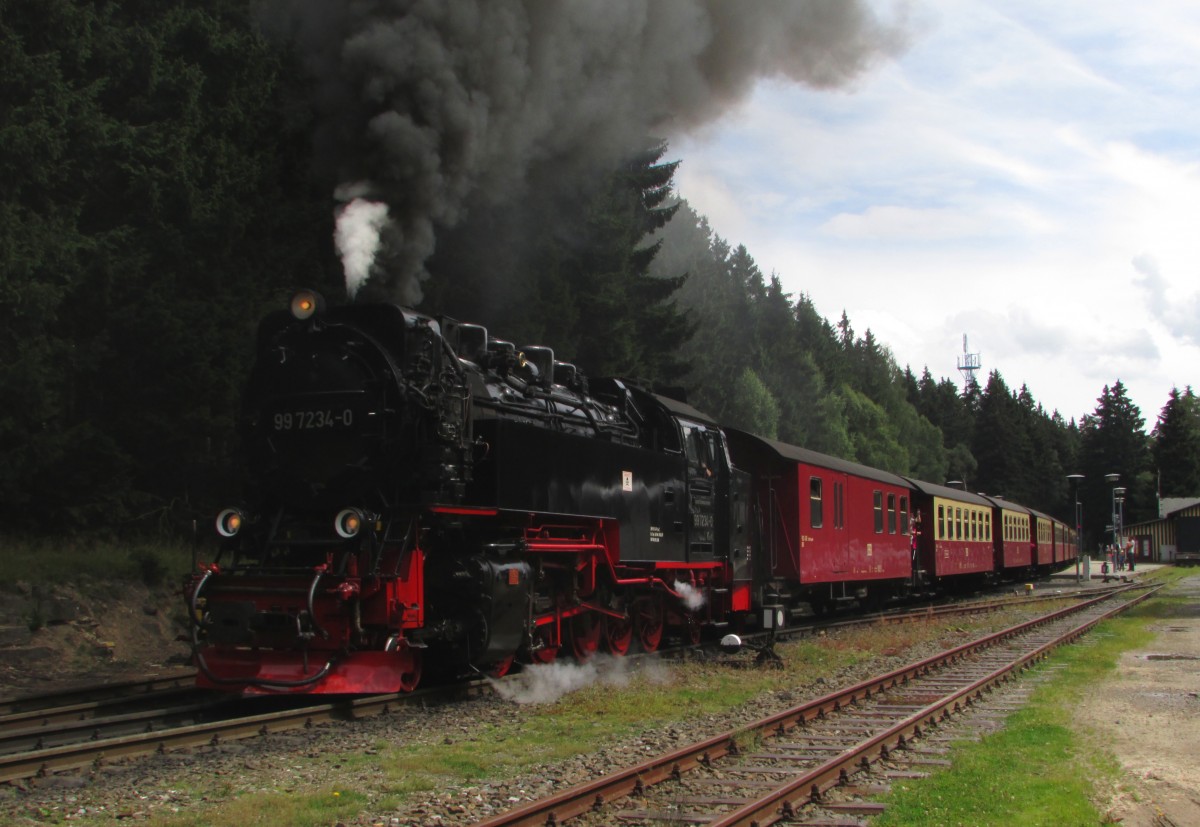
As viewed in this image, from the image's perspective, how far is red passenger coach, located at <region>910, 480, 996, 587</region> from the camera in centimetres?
2350

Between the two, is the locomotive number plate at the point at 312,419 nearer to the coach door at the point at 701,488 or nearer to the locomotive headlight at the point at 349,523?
the locomotive headlight at the point at 349,523

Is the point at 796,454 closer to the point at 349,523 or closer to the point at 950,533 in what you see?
the point at 349,523

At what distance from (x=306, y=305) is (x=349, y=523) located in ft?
6.59

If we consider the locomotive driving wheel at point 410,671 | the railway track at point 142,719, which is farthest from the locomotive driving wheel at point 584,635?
the locomotive driving wheel at point 410,671

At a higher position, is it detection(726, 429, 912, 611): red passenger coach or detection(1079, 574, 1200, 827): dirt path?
detection(726, 429, 912, 611): red passenger coach

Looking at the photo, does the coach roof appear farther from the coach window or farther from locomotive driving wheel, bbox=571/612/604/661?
locomotive driving wheel, bbox=571/612/604/661

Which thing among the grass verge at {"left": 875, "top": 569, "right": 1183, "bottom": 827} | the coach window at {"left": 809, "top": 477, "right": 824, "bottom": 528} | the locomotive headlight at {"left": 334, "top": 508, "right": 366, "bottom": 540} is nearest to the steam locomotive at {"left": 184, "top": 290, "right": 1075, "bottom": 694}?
the locomotive headlight at {"left": 334, "top": 508, "right": 366, "bottom": 540}

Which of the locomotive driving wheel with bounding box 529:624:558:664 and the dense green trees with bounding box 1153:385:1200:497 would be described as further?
the dense green trees with bounding box 1153:385:1200:497

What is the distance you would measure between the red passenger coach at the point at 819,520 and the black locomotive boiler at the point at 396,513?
5.49 meters

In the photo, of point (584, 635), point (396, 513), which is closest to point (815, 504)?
point (584, 635)

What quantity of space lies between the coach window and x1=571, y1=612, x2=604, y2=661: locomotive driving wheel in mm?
5848

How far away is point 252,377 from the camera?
9.48 meters

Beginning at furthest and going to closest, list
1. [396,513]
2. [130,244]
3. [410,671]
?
[130,244] < [410,671] < [396,513]

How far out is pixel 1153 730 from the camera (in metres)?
8.72
